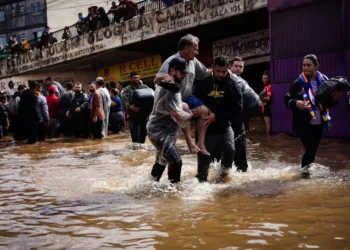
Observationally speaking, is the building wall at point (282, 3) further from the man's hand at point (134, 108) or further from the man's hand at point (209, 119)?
the man's hand at point (209, 119)

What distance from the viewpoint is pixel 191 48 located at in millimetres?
5840

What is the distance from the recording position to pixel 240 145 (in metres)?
6.80

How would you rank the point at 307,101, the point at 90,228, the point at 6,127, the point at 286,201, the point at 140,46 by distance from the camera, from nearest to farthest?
the point at 90,228, the point at 286,201, the point at 307,101, the point at 6,127, the point at 140,46

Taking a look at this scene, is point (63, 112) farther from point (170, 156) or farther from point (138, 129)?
point (170, 156)

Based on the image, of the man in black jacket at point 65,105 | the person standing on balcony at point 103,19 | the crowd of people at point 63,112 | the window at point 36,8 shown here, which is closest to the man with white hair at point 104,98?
the crowd of people at point 63,112

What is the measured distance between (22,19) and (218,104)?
48.6 metres

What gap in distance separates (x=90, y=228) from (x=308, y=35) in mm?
9213

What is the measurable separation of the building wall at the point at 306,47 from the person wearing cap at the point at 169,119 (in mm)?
6791

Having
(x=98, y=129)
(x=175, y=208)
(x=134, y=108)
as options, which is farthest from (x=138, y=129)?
(x=175, y=208)

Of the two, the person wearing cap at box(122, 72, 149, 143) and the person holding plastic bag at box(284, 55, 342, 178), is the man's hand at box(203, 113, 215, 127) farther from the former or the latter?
the person wearing cap at box(122, 72, 149, 143)

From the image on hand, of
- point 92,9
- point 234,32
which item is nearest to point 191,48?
point 234,32

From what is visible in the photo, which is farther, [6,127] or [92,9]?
[92,9]

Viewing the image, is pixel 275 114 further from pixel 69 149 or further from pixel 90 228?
pixel 90 228

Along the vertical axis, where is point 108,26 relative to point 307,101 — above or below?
above
